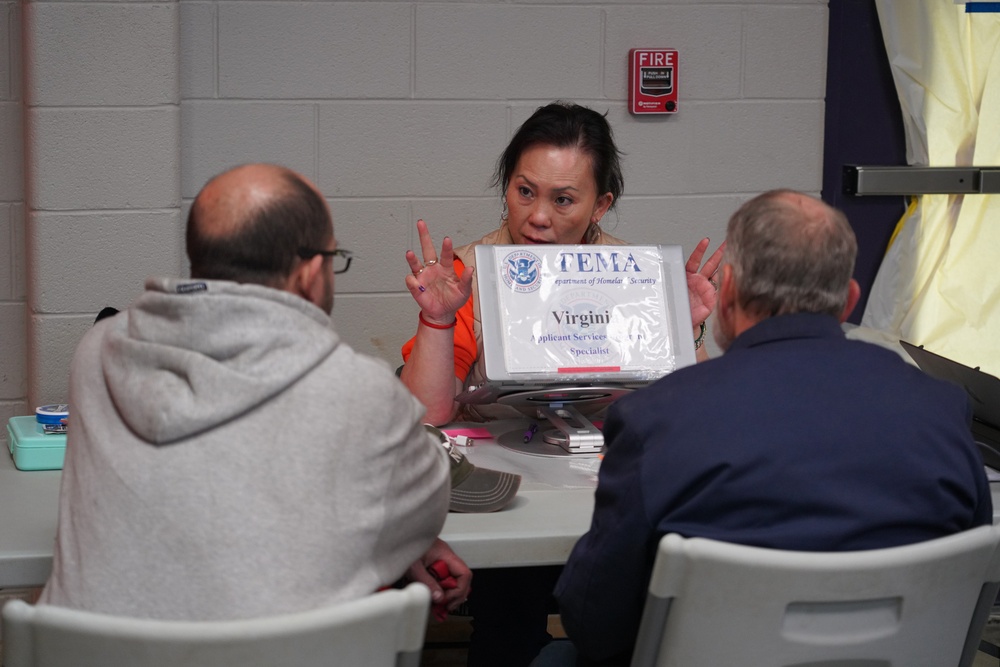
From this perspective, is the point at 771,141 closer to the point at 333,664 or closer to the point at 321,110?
the point at 321,110

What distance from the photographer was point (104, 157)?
8.46 feet

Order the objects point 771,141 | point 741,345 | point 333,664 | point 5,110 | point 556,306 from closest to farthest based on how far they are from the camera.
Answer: point 333,664 → point 741,345 → point 556,306 → point 5,110 → point 771,141

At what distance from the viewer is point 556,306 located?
6.14 ft

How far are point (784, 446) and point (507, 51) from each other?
1.87 meters

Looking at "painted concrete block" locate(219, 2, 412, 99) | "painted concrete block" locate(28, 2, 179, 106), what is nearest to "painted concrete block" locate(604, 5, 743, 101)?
"painted concrete block" locate(219, 2, 412, 99)

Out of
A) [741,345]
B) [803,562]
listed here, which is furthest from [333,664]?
[741,345]

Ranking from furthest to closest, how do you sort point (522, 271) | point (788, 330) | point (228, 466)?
point (522, 271)
point (788, 330)
point (228, 466)

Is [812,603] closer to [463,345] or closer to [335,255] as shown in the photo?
[335,255]

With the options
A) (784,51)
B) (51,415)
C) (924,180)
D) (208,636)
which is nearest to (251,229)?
(208,636)

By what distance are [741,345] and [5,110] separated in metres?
2.01

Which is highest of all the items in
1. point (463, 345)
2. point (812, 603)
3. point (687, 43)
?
point (687, 43)

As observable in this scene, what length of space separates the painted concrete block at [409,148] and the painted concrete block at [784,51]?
0.70 metres

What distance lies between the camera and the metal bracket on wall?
3145 millimetres

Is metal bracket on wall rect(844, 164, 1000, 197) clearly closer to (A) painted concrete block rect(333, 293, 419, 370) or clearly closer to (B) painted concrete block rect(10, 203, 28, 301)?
(A) painted concrete block rect(333, 293, 419, 370)
